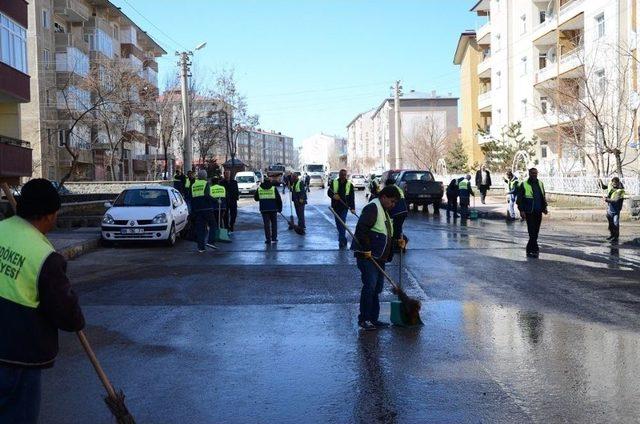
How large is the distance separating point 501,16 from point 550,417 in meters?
47.6

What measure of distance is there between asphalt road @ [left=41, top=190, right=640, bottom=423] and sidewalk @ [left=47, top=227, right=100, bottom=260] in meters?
1.56

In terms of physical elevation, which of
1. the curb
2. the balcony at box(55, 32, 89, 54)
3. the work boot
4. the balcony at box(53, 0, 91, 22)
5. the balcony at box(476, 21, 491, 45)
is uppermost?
the balcony at box(53, 0, 91, 22)

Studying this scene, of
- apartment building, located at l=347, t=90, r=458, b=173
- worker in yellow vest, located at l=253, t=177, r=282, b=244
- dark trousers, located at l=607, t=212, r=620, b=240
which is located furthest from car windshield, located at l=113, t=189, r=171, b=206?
apartment building, located at l=347, t=90, r=458, b=173

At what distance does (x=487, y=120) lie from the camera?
57.1 meters

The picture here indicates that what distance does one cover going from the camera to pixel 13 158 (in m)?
24.2

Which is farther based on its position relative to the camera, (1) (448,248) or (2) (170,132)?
(2) (170,132)

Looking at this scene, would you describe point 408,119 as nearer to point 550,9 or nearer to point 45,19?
point 550,9

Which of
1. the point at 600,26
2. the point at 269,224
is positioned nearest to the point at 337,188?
the point at 269,224

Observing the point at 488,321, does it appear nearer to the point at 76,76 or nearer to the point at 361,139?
the point at 76,76

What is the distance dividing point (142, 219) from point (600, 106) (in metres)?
22.1

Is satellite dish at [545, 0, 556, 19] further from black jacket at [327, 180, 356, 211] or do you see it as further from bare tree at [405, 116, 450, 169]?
black jacket at [327, 180, 356, 211]

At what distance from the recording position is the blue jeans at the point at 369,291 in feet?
25.1

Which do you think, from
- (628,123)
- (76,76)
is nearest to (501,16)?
(628,123)

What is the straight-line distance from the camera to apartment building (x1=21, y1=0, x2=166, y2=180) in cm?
4200
